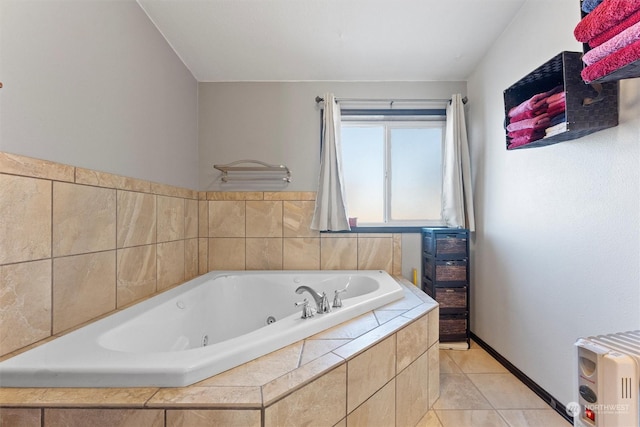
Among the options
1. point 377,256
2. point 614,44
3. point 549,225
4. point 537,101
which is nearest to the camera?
point 614,44

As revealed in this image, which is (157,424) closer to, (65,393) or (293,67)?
(65,393)

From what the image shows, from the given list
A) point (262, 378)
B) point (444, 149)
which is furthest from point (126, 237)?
point (444, 149)

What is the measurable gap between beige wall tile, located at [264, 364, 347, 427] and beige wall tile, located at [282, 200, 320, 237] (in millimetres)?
1531

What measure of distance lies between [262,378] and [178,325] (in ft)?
2.92

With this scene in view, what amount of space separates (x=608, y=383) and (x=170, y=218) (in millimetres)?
2172

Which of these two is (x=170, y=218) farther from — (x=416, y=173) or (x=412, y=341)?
(x=416, y=173)

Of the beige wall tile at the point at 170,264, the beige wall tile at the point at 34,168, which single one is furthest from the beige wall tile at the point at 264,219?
the beige wall tile at the point at 34,168

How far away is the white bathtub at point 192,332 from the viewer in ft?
2.72

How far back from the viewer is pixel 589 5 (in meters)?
0.99

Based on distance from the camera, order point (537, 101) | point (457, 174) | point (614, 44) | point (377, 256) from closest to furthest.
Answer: point (614, 44)
point (537, 101)
point (457, 174)
point (377, 256)

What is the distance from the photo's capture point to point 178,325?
5.01 ft

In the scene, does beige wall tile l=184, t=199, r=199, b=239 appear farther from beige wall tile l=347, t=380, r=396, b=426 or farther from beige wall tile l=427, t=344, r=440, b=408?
beige wall tile l=427, t=344, r=440, b=408

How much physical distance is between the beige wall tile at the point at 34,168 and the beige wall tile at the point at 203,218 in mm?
1255

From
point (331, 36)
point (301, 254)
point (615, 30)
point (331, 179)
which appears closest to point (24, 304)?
point (301, 254)
